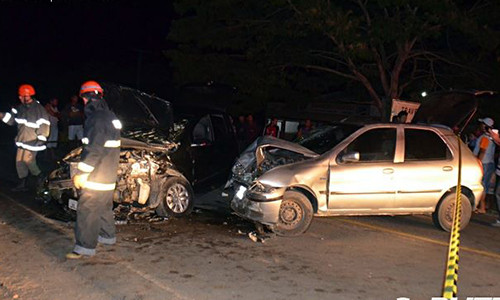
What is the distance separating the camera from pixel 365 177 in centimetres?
803

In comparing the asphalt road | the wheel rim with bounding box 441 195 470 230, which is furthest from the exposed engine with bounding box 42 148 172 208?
the wheel rim with bounding box 441 195 470 230

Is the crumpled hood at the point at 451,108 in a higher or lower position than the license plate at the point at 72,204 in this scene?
higher

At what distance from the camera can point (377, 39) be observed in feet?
49.0

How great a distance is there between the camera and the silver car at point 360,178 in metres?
7.77

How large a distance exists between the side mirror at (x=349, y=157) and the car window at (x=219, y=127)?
2947 millimetres

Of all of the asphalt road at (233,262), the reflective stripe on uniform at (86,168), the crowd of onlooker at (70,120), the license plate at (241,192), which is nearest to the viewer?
the asphalt road at (233,262)

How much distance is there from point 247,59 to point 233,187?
9.89 m

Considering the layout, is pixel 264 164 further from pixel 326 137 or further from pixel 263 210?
pixel 326 137

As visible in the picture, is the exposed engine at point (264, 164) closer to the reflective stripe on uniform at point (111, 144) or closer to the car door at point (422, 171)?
the car door at point (422, 171)

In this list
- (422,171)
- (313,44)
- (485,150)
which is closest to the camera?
(422,171)

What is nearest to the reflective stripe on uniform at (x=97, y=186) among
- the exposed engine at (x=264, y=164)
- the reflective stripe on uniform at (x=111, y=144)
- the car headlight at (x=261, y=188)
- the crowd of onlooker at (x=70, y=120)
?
the reflective stripe on uniform at (x=111, y=144)

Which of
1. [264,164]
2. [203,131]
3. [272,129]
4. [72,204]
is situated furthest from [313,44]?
[72,204]

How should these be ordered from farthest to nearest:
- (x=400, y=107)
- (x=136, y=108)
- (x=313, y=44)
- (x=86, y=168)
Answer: (x=313, y=44) < (x=400, y=107) < (x=136, y=108) < (x=86, y=168)

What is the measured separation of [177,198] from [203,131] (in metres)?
1.69
